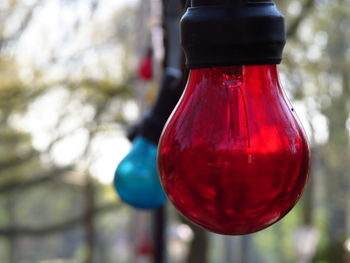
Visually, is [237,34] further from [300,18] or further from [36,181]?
[36,181]

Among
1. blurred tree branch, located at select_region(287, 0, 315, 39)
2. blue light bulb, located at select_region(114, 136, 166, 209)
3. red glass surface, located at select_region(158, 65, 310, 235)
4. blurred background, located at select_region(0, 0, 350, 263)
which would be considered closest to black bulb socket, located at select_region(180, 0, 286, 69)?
red glass surface, located at select_region(158, 65, 310, 235)

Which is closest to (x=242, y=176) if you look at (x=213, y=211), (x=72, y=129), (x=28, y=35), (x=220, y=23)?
(x=213, y=211)

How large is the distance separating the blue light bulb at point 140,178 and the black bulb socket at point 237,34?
725 mm

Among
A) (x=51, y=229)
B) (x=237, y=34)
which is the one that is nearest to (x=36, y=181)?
(x=51, y=229)

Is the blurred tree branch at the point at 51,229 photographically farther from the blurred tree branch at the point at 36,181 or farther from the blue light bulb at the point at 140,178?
the blue light bulb at the point at 140,178

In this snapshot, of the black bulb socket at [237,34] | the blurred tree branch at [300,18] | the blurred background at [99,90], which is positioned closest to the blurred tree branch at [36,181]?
the blurred background at [99,90]

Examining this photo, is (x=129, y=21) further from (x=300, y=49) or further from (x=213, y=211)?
(x=213, y=211)

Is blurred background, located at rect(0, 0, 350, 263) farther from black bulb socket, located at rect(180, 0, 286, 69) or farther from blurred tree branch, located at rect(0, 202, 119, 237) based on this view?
black bulb socket, located at rect(180, 0, 286, 69)

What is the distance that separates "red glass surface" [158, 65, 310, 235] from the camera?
0.83 m

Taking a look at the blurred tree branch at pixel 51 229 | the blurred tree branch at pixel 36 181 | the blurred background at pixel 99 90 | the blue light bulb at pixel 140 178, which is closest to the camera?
the blue light bulb at pixel 140 178

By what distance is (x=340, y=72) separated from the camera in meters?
14.5

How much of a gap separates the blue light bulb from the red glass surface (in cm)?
73

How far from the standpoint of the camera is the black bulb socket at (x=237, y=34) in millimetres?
872

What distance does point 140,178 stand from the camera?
1600 millimetres
